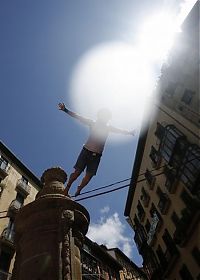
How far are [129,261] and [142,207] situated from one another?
50.9ft

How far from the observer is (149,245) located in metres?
27.5

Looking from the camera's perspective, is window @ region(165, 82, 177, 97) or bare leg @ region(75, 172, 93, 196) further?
window @ region(165, 82, 177, 97)

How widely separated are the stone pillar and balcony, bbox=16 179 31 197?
22076mm

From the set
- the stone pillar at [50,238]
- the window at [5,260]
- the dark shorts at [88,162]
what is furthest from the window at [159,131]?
the stone pillar at [50,238]

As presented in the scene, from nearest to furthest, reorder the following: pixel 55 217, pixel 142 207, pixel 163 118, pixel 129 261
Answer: pixel 55 217, pixel 163 118, pixel 142 207, pixel 129 261

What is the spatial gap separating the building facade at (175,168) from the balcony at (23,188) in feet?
35.7

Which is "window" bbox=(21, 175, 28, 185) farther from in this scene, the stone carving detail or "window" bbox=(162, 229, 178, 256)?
the stone carving detail

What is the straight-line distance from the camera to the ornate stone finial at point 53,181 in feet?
21.8

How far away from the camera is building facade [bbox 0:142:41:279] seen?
2162 cm

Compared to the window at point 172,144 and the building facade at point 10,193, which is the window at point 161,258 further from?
the building facade at point 10,193

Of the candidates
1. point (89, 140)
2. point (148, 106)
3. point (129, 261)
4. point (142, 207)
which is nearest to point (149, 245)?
point (142, 207)

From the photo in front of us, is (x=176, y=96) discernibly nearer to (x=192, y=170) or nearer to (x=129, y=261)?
(x=192, y=170)

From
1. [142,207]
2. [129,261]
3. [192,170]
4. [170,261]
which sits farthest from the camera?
[129,261]

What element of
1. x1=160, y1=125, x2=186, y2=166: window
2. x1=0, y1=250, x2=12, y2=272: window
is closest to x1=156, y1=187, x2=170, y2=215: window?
x1=160, y1=125, x2=186, y2=166: window
